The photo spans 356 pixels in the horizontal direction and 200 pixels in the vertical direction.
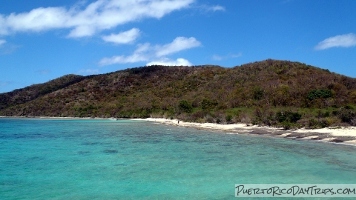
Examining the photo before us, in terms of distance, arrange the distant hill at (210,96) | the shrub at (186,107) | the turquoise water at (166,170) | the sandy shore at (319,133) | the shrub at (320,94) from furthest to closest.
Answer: the shrub at (186,107), the shrub at (320,94), the distant hill at (210,96), the sandy shore at (319,133), the turquoise water at (166,170)

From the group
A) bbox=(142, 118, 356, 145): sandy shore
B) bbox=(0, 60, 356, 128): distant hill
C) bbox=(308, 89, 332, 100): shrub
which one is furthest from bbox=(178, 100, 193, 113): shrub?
bbox=(142, 118, 356, 145): sandy shore

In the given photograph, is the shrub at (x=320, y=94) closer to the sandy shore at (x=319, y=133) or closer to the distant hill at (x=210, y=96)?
the distant hill at (x=210, y=96)

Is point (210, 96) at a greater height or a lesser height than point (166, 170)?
greater

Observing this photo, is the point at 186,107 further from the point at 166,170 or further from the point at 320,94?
the point at 166,170

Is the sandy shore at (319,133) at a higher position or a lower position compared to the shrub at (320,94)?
lower

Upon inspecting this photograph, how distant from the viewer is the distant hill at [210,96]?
141 ft

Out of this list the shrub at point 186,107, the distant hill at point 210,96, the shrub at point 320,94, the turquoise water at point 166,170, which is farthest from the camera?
the shrub at point 186,107

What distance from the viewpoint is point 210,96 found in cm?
6869

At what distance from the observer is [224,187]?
12.8 m

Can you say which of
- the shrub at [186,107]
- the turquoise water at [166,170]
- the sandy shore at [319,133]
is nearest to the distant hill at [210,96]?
the shrub at [186,107]

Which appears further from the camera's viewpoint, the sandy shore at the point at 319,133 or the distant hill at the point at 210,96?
the distant hill at the point at 210,96

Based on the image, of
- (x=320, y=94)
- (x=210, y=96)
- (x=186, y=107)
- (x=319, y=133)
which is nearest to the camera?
(x=319, y=133)

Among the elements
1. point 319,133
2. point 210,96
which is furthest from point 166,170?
point 210,96

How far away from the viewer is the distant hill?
141 ft
